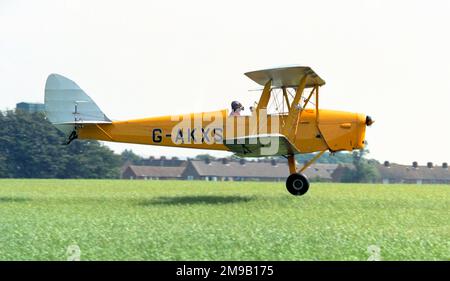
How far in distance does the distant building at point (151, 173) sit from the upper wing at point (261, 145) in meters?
81.7

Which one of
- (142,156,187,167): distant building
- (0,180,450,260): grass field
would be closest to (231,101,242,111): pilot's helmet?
(0,180,450,260): grass field

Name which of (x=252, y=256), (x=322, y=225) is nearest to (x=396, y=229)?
(x=322, y=225)

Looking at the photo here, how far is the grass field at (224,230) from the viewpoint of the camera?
24.4 ft

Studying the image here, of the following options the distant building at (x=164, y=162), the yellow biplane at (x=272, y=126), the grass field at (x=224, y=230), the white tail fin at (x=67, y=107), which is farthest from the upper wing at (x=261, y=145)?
the distant building at (x=164, y=162)

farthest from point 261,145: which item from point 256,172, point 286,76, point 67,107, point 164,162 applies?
point 164,162

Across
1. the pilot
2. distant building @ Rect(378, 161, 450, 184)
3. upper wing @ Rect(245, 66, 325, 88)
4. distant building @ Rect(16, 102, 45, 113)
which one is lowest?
distant building @ Rect(378, 161, 450, 184)

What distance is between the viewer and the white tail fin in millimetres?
18188

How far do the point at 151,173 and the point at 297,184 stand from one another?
85032 mm

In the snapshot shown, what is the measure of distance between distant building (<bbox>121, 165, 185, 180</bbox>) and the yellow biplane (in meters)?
80.2

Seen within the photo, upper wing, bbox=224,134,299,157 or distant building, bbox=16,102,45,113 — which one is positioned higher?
distant building, bbox=16,102,45,113

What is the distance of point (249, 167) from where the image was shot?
314ft

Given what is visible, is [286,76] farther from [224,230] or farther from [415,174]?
[415,174]

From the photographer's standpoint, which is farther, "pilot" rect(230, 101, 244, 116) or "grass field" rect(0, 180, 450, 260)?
"pilot" rect(230, 101, 244, 116)

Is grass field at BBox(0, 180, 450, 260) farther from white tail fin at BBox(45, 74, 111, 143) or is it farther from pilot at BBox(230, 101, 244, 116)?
white tail fin at BBox(45, 74, 111, 143)
